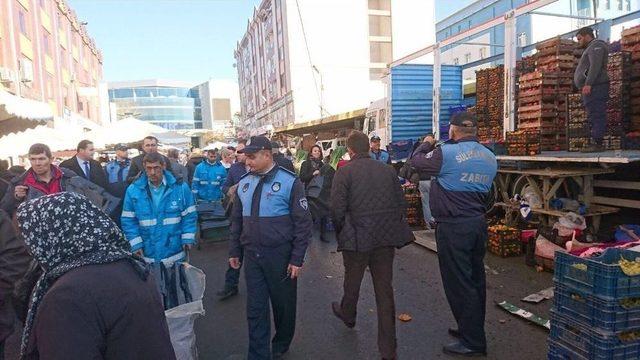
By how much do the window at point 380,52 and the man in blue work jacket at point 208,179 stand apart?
1476 inches

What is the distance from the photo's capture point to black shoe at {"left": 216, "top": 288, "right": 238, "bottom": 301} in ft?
18.2

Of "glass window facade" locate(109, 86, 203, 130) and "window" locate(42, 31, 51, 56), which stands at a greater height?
"glass window facade" locate(109, 86, 203, 130)

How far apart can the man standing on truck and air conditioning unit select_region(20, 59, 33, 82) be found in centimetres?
2375

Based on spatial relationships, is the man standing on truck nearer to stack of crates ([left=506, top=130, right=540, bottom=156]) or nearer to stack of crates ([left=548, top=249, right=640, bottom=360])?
stack of crates ([left=506, top=130, right=540, bottom=156])

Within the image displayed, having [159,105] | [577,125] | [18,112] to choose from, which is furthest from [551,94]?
[159,105]

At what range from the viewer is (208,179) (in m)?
8.73

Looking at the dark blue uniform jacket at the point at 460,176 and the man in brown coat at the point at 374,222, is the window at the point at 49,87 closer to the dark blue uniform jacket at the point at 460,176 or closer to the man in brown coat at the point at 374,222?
the man in brown coat at the point at 374,222

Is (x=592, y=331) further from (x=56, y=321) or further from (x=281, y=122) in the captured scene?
(x=281, y=122)

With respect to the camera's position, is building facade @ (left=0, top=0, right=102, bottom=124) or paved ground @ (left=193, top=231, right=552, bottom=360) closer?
paved ground @ (left=193, top=231, right=552, bottom=360)

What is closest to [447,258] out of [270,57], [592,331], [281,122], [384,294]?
[384,294]

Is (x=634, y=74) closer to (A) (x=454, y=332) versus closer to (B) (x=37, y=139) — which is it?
(A) (x=454, y=332)

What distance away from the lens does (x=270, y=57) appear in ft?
166

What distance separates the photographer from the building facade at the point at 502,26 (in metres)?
15.9

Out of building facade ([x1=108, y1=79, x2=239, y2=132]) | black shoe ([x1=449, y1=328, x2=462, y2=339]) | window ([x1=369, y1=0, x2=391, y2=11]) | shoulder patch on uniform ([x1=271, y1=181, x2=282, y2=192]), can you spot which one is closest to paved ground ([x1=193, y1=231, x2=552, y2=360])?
black shoe ([x1=449, y1=328, x2=462, y2=339])
